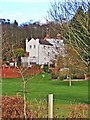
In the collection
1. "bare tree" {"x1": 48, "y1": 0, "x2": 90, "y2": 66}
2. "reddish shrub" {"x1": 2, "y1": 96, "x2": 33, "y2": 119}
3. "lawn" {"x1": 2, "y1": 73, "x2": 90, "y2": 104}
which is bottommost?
"lawn" {"x1": 2, "y1": 73, "x2": 90, "y2": 104}

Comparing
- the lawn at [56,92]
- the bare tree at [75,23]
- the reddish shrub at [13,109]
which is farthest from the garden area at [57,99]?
the bare tree at [75,23]

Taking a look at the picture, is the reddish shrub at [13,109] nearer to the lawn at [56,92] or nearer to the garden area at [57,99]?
the garden area at [57,99]

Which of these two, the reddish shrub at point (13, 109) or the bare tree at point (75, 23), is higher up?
the bare tree at point (75, 23)

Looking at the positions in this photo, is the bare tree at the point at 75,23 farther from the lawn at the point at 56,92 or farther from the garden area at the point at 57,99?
the lawn at the point at 56,92

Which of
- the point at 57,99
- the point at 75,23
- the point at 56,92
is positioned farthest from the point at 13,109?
the point at 56,92

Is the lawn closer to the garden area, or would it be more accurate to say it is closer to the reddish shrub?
the garden area

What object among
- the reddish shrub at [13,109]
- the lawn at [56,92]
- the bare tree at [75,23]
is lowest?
the lawn at [56,92]

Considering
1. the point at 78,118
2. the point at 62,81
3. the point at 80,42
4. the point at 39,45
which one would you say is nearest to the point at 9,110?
the point at 78,118

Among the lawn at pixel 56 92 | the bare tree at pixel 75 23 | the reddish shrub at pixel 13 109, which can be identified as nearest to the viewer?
the reddish shrub at pixel 13 109

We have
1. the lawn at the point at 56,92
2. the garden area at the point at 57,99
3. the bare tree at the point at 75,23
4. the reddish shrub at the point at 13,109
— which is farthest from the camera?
the lawn at the point at 56,92

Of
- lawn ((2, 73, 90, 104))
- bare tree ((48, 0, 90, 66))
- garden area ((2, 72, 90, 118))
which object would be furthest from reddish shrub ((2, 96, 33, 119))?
lawn ((2, 73, 90, 104))

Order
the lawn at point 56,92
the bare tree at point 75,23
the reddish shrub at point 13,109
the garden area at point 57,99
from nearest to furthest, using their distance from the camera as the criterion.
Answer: the reddish shrub at point 13,109 → the garden area at point 57,99 → the bare tree at point 75,23 → the lawn at point 56,92

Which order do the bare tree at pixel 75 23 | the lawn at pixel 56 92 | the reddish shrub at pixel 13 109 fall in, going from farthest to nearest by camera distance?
the lawn at pixel 56 92 → the bare tree at pixel 75 23 → the reddish shrub at pixel 13 109

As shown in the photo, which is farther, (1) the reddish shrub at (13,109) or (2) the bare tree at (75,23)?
(2) the bare tree at (75,23)
